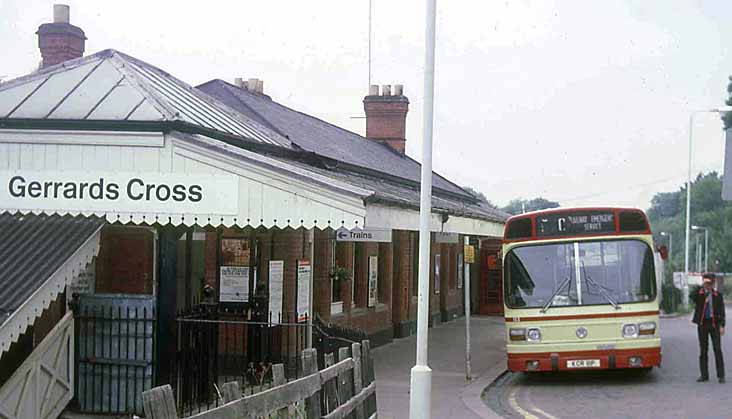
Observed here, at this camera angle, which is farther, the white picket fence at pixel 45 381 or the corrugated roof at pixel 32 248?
the white picket fence at pixel 45 381

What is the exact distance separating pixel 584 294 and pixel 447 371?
3590 mm

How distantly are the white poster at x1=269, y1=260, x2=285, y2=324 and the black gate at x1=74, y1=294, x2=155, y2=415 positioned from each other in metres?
3.14

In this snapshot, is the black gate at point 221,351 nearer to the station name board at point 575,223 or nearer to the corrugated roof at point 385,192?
the corrugated roof at point 385,192

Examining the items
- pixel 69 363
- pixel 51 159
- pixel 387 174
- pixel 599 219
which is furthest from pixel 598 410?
pixel 387 174

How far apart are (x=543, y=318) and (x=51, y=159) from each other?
818 centimetres

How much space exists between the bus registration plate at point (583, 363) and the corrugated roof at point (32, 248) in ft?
26.3

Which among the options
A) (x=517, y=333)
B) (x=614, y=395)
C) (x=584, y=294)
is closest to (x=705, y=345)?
(x=614, y=395)

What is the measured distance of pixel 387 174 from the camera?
23.6 meters

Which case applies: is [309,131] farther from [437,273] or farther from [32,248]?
[32,248]

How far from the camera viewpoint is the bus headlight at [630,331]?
15.5m

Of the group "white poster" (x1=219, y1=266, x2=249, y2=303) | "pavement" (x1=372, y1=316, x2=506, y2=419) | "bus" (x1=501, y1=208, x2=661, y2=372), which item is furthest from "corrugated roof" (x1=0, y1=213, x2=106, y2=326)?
"bus" (x1=501, y1=208, x2=661, y2=372)

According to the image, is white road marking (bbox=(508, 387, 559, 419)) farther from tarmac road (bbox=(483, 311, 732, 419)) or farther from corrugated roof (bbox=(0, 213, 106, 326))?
corrugated roof (bbox=(0, 213, 106, 326))

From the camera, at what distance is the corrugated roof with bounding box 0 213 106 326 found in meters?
10.5

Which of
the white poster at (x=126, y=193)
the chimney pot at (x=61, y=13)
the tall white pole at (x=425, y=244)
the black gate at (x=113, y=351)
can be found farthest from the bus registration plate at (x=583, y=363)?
the chimney pot at (x=61, y=13)
